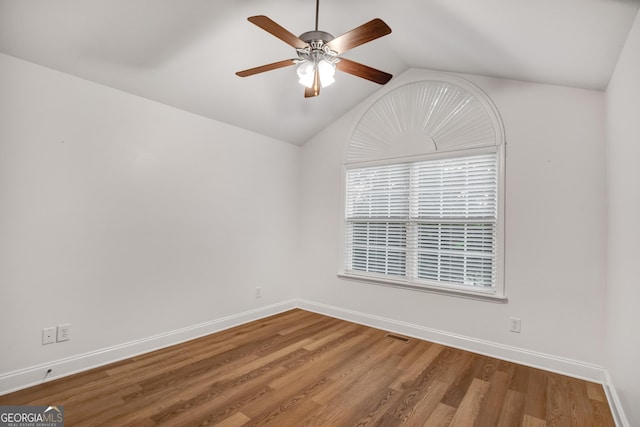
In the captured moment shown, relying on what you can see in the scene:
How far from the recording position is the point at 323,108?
390cm

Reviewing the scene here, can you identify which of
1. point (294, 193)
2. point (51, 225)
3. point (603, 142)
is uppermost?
point (603, 142)

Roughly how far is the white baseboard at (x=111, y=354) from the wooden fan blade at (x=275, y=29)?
2783mm

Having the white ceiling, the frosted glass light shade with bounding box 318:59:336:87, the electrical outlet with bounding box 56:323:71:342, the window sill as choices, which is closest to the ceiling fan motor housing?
the frosted glass light shade with bounding box 318:59:336:87

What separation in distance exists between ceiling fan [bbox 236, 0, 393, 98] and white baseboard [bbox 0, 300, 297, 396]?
99.0 inches

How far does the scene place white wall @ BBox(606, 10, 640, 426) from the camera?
5.72 feet

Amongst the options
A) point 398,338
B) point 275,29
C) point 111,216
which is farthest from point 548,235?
point 111,216

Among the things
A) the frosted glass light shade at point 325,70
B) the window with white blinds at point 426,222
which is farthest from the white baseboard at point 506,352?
the frosted glass light shade at point 325,70

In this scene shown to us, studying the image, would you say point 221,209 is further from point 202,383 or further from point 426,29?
point 426,29

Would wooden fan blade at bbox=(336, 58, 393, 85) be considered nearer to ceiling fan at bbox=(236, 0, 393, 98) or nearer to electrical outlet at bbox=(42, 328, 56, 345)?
ceiling fan at bbox=(236, 0, 393, 98)

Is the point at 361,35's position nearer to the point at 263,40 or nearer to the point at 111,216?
the point at 263,40

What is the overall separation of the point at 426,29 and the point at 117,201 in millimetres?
3020

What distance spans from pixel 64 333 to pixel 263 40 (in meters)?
2.83

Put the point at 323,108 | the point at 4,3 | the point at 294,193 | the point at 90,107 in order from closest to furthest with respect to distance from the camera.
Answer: the point at 4,3, the point at 90,107, the point at 323,108, the point at 294,193

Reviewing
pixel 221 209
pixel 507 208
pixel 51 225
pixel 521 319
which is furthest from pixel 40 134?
pixel 521 319
